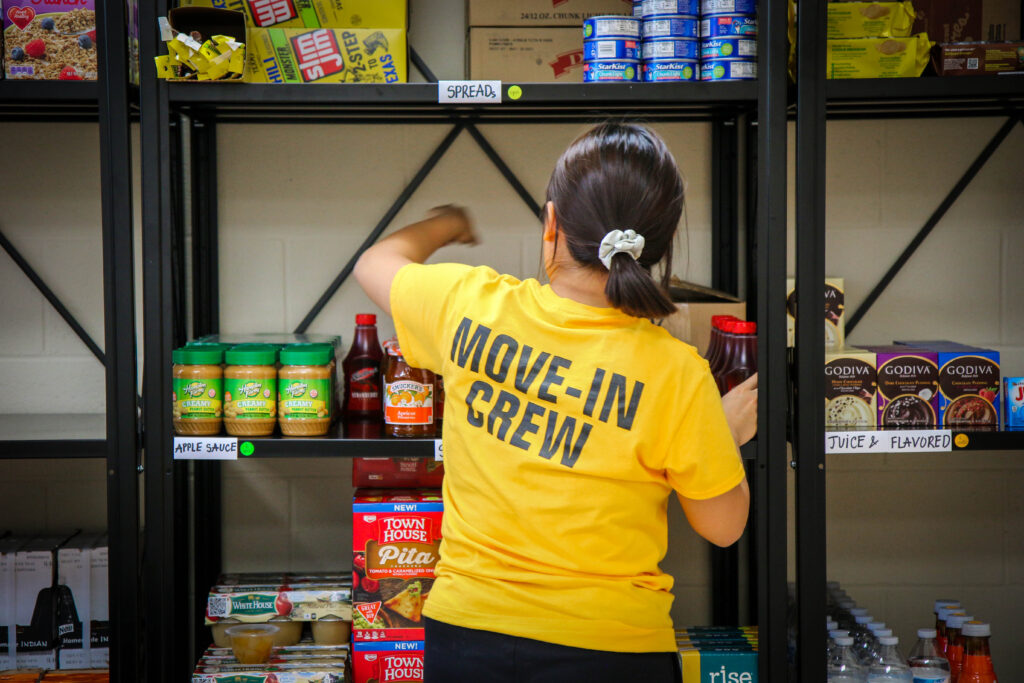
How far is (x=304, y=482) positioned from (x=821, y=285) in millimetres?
1425

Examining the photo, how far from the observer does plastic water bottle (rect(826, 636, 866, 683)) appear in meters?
2.06

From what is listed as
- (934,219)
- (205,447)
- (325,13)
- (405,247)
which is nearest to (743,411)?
(405,247)

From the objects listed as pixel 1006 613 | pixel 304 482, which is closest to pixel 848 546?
pixel 1006 613

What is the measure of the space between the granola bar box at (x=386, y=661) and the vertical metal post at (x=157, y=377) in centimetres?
40

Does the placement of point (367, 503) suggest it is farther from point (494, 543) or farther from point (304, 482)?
point (494, 543)

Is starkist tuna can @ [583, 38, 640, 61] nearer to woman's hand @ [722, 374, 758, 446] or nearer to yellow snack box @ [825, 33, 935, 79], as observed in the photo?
yellow snack box @ [825, 33, 935, 79]

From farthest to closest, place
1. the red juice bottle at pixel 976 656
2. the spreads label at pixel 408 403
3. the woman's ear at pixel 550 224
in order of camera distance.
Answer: the red juice bottle at pixel 976 656, the spreads label at pixel 408 403, the woman's ear at pixel 550 224

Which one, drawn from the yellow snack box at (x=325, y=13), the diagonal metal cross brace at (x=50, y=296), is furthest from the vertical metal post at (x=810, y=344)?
the diagonal metal cross brace at (x=50, y=296)

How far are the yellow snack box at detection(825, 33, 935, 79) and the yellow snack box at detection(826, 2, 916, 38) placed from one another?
0.09ft

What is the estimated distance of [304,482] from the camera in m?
2.49

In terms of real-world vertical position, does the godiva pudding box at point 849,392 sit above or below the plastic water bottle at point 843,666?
above

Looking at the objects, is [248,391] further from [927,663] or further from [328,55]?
[927,663]

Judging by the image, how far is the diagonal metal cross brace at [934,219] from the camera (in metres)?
2.45

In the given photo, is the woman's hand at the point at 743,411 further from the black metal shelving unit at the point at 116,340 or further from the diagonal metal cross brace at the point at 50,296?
the diagonal metal cross brace at the point at 50,296
